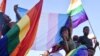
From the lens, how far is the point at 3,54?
6.80m

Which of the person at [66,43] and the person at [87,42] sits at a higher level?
the person at [66,43]

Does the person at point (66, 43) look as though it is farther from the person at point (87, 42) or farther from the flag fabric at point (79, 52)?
the person at point (87, 42)

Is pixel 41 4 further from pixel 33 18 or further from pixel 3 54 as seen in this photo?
pixel 3 54

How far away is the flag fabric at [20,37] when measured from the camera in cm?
689

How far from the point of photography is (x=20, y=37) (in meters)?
7.13

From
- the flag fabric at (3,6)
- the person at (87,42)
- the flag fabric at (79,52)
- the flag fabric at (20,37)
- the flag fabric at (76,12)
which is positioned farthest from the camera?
the flag fabric at (76,12)

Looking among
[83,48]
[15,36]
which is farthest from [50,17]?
[15,36]

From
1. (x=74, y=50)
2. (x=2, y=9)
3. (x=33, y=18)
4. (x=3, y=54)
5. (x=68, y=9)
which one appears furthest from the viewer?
(x=68, y=9)

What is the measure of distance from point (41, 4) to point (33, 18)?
43 cm

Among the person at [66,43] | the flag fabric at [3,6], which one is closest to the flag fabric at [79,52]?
the person at [66,43]

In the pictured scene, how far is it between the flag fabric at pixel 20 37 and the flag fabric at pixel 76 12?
163 inches

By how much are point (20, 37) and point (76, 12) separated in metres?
5.20

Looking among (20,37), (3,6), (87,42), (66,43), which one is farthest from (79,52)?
(3,6)

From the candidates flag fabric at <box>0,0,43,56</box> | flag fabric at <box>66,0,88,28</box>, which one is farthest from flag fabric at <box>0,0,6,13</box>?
flag fabric at <box>0,0,43,56</box>
